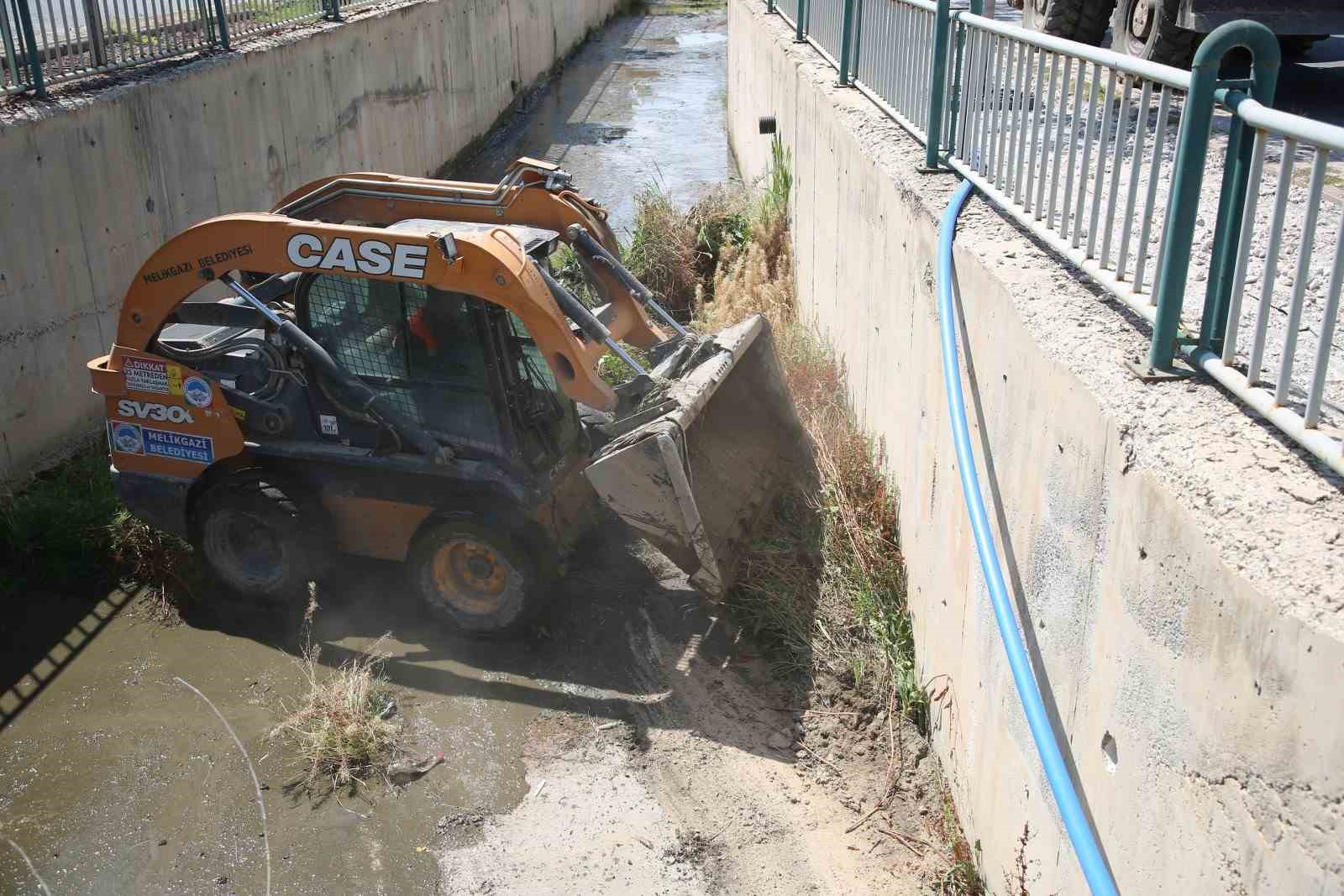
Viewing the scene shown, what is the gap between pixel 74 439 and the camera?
8.03m

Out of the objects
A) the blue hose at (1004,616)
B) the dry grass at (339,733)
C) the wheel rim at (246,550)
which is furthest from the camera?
the wheel rim at (246,550)

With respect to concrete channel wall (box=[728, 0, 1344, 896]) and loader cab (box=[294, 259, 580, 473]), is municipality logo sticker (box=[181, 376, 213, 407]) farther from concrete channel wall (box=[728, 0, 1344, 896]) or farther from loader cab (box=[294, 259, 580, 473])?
concrete channel wall (box=[728, 0, 1344, 896])

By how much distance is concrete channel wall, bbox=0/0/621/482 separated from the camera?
7.50 metres

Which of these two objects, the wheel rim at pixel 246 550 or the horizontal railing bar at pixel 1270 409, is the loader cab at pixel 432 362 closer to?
the wheel rim at pixel 246 550

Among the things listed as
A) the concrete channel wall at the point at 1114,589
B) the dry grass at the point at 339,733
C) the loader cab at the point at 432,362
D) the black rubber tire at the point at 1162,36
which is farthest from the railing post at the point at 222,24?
the black rubber tire at the point at 1162,36

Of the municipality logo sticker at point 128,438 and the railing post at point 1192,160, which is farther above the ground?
the railing post at point 1192,160

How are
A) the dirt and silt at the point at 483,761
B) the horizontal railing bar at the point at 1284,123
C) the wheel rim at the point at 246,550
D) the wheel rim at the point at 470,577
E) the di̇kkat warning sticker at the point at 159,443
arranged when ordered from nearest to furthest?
the horizontal railing bar at the point at 1284,123, the dirt and silt at the point at 483,761, the wheel rim at the point at 470,577, the di̇kkat warning sticker at the point at 159,443, the wheel rim at the point at 246,550

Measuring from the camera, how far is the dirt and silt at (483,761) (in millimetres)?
4535

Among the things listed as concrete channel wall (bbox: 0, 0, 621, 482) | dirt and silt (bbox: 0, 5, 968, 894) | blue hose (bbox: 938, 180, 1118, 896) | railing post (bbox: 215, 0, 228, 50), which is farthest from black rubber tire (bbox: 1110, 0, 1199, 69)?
railing post (bbox: 215, 0, 228, 50)

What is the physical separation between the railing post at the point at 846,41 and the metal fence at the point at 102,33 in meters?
5.67

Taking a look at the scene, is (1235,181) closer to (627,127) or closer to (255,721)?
(255,721)

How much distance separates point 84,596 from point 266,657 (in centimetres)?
135

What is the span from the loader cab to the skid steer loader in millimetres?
11

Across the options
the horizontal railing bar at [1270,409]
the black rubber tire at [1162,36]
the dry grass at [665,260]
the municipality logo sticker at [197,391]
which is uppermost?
the black rubber tire at [1162,36]
